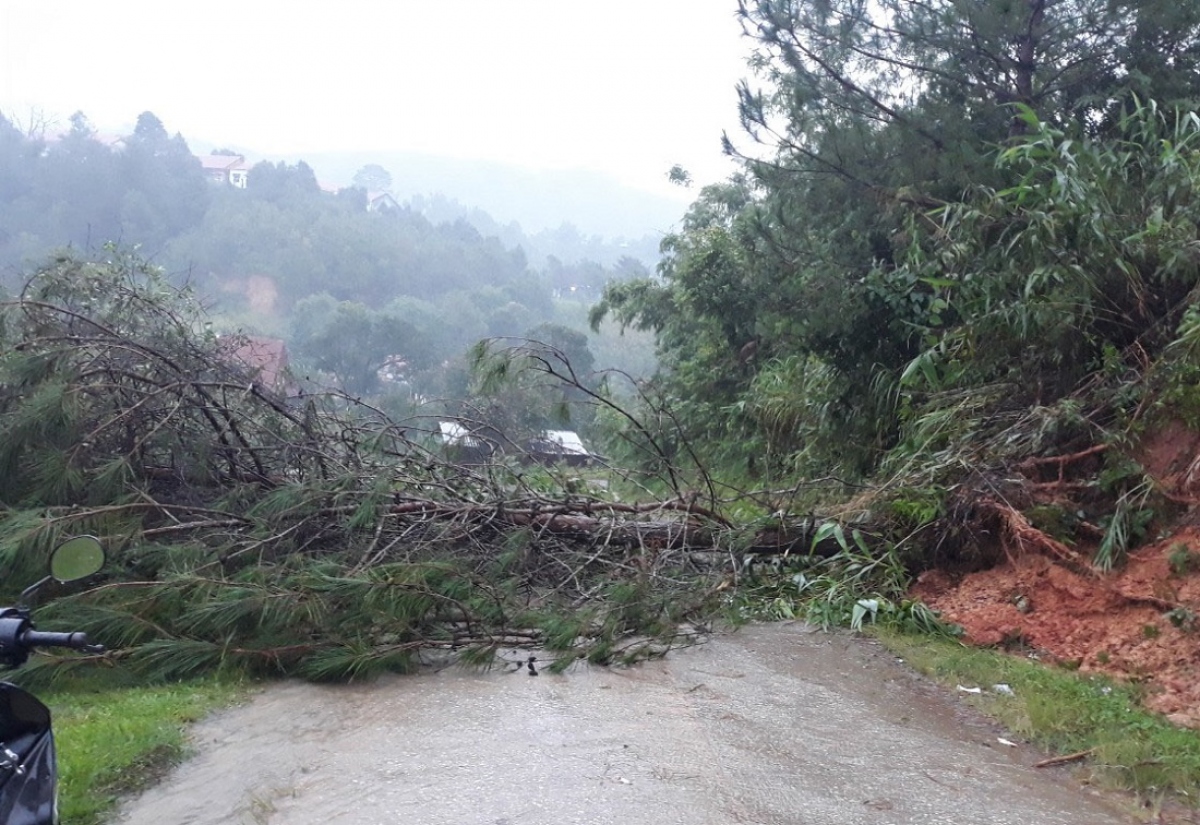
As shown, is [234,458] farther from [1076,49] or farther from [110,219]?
[110,219]

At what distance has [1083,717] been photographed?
16.2 feet

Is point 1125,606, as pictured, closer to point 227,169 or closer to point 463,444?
point 463,444

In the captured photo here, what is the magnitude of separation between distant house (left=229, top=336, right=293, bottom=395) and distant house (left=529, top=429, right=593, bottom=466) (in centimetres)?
193

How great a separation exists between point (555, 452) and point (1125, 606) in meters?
4.40

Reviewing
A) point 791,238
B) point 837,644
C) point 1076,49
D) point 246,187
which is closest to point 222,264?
point 246,187

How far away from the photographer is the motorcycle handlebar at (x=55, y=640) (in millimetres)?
2648

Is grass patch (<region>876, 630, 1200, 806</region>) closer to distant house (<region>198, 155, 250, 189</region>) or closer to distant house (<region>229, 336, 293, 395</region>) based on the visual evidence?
distant house (<region>229, 336, 293, 395</region>)

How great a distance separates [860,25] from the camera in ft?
34.3

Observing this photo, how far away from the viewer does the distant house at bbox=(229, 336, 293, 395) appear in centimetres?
788

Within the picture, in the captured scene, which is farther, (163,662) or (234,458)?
(234,458)

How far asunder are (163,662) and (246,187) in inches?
881

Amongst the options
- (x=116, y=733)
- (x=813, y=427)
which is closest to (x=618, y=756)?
(x=116, y=733)

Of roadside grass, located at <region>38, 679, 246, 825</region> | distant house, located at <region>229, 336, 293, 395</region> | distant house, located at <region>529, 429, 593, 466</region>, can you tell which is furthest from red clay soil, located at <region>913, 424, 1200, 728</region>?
distant house, located at <region>229, 336, 293, 395</region>

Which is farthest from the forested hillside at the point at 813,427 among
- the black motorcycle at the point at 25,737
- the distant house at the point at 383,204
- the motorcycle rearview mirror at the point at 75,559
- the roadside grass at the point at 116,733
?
the distant house at the point at 383,204
